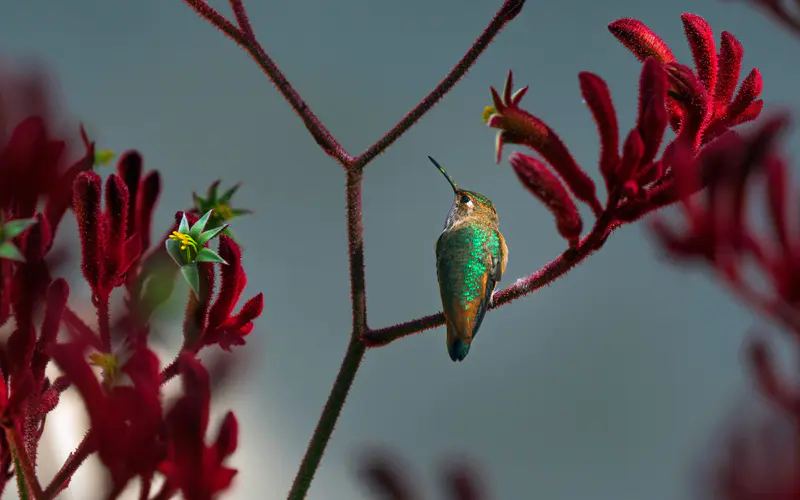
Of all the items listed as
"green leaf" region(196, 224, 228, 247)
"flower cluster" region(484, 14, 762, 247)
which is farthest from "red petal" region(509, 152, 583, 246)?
"green leaf" region(196, 224, 228, 247)

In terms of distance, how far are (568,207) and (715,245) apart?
0.51 metres

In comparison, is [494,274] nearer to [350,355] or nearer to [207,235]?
[350,355]

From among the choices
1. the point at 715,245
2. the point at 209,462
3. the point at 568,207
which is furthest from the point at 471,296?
the point at 715,245

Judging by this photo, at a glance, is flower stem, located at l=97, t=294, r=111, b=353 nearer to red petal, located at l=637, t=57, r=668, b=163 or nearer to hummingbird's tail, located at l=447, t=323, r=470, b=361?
hummingbird's tail, located at l=447, t=323, r=470, b=361

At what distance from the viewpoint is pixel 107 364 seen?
4.86 feet

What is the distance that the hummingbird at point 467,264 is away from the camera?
192 centimetres

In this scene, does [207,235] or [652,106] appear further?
[207,235]

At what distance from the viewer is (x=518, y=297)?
171 centimetres

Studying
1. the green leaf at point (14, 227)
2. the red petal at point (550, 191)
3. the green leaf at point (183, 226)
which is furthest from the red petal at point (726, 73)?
the green leaf at point (14, 227)

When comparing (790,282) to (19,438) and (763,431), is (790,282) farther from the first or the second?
(19,438)

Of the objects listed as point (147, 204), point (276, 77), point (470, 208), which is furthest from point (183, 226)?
point (470, 208)

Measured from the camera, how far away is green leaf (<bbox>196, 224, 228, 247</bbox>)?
1.60 metres

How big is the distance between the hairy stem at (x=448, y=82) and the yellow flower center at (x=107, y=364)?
1.88 feet

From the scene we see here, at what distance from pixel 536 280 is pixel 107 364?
29.9 inches
